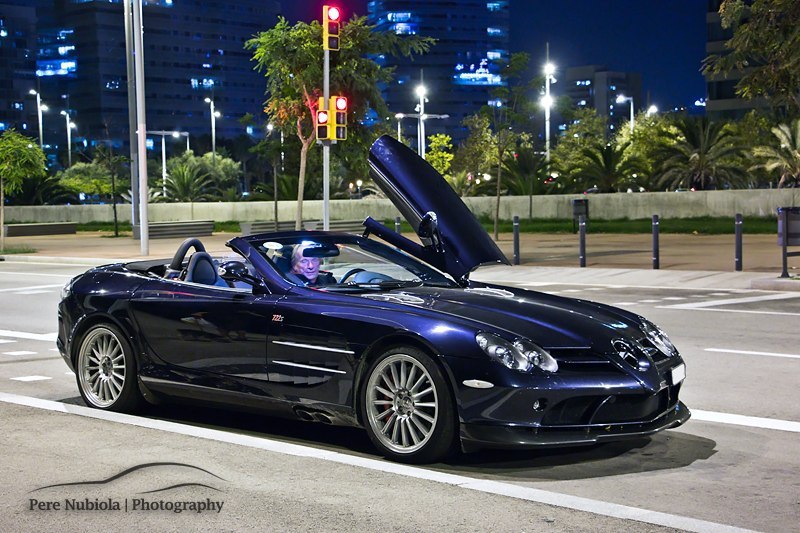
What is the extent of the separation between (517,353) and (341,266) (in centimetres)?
200

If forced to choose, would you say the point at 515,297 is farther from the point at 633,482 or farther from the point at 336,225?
the point at 336,225

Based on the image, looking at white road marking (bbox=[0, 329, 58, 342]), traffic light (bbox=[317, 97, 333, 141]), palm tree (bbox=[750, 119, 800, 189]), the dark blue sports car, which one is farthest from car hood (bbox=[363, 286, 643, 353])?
palm tree (bbox=[750, 119, 800, 189])

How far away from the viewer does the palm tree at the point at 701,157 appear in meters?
52.8

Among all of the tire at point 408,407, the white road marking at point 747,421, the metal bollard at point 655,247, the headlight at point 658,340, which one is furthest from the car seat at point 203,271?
A: the metal bollard at point 655,247

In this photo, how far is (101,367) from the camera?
8.34 m

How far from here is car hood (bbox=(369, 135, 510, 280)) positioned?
844 centimetres

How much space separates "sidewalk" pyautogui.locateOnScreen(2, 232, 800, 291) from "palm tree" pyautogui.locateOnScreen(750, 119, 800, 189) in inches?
563

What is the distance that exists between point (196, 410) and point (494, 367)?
2.99 meters

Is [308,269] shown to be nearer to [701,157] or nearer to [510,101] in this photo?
[510,101]

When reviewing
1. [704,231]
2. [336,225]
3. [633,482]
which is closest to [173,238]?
[336,225]

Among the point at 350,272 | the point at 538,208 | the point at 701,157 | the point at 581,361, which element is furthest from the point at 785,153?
the point at 581,361

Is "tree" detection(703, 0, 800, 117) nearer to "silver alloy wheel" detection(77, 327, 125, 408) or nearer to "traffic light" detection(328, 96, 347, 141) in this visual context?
"traffic light" detection(328, 96, 347, 141)

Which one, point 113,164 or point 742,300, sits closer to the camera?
point 742,300

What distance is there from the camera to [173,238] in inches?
1779
